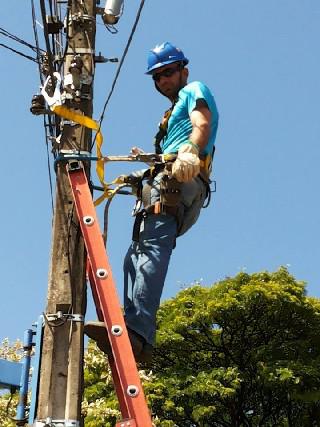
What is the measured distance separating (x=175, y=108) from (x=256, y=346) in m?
16.4

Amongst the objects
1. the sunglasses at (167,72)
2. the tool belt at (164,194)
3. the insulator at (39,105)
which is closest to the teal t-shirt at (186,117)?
the tool belt at (164,194)

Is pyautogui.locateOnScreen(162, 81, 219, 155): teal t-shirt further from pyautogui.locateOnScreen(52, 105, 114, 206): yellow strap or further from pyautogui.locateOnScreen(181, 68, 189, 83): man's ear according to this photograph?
pyautogui.locateOnScreen(52, 105, 114, 206): yellow strap

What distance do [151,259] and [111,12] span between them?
7.49ft

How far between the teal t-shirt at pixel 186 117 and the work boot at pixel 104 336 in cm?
113

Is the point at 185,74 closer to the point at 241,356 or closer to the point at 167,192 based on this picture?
the point at 167,192

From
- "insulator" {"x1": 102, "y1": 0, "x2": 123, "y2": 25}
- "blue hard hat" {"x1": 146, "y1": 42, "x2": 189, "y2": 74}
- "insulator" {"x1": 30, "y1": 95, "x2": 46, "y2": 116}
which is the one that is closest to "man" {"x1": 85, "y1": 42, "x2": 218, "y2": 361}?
"blue hard hat" {"x1": 146, "y1": 42, "x2": 189, "y2": 74}

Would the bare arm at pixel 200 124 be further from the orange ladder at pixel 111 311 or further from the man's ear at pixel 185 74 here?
the orange ladder at pixel 111 311

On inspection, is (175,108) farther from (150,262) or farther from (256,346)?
(256,346)

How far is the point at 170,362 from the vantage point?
19578mm

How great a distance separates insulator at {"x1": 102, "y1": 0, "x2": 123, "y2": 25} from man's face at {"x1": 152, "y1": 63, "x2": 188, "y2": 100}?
1.00 metres

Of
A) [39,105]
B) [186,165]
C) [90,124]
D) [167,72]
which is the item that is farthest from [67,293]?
[167,72]

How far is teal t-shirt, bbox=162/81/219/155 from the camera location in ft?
12.8

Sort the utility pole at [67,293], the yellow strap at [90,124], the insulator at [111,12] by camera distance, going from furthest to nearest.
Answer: the insulator at [111,12]
the yellow strap at [90,124]
the utility pole at [67,293]

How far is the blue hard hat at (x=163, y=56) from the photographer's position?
13.8 ft
